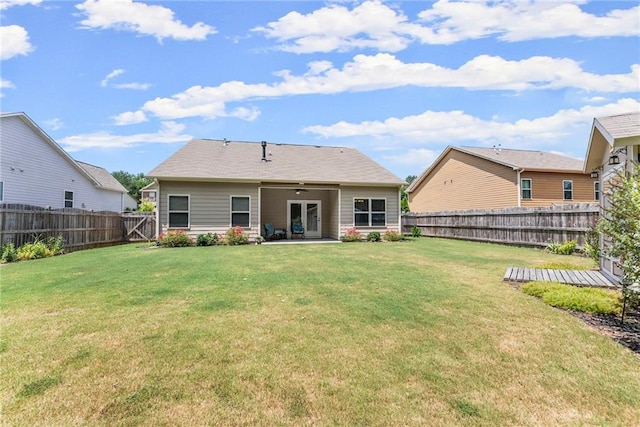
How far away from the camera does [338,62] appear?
13.9 meters

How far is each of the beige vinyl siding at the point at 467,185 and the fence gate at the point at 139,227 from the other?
62.6ft

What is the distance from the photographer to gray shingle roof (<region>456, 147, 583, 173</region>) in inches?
741

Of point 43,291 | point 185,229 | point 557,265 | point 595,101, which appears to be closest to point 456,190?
point 595,101

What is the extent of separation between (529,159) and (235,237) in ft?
59.7

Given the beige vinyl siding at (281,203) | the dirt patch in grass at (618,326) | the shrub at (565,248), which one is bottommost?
the dirt patch in grass at (618,326)

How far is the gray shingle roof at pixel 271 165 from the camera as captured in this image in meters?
14.6

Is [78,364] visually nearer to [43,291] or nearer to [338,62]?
[43,291]

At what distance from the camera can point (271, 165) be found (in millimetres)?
16297

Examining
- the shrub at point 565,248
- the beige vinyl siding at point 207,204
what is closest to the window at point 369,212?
the beige vinyl siding at point 207,204

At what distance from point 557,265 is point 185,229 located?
13294mm

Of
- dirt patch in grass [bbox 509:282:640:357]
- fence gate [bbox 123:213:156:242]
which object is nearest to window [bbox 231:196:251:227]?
fence gate [bbox 123:213:156:242]

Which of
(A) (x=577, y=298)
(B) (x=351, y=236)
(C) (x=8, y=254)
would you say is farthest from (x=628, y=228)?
(C) (x=8, y=254)

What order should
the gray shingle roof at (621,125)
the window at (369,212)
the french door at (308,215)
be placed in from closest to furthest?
1. the gray shingle roof at (621,125)
2. the window at (369,212)
3. the french door at (308,215)

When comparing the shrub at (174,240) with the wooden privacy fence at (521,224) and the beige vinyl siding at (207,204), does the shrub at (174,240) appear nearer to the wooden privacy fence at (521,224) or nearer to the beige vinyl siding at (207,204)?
the beige vinyl siding at (207,204)
